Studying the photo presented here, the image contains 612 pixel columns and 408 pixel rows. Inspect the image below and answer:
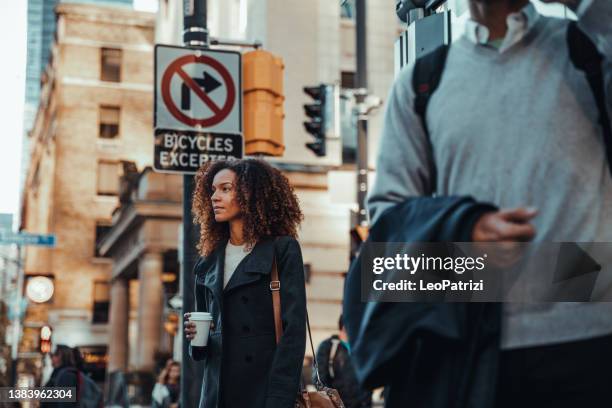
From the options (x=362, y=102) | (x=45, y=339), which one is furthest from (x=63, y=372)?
(x=45, y=339)

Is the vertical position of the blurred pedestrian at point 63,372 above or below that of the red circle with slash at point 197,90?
below

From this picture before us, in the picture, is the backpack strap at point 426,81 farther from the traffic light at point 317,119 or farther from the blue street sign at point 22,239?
the blue street sign at point 22,239

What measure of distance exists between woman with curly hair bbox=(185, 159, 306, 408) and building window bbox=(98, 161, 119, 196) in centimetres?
5878

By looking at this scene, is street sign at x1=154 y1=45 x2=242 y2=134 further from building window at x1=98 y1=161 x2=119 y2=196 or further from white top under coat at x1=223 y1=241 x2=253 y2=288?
building window at x1=98 y1=161 x2=119 y2=196

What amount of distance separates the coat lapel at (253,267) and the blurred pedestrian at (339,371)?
21.3ft

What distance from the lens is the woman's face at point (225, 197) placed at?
5.69m

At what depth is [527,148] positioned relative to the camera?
2.37 metres

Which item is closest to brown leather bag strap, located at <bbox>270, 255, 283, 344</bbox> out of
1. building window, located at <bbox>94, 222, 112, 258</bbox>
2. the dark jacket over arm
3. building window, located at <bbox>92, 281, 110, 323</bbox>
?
the dark jacket over arm

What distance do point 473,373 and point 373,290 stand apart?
0.28 m

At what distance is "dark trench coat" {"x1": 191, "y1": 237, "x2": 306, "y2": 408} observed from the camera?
5285mm

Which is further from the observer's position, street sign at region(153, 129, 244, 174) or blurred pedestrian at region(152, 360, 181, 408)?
blurred pedestrian at region(152, 360, 181, 408)

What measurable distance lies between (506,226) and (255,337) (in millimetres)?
3328

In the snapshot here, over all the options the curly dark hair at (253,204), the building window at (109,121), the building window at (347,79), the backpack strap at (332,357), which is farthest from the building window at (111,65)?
the curly dark hair at (253,204)

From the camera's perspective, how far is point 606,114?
240 centimetres
